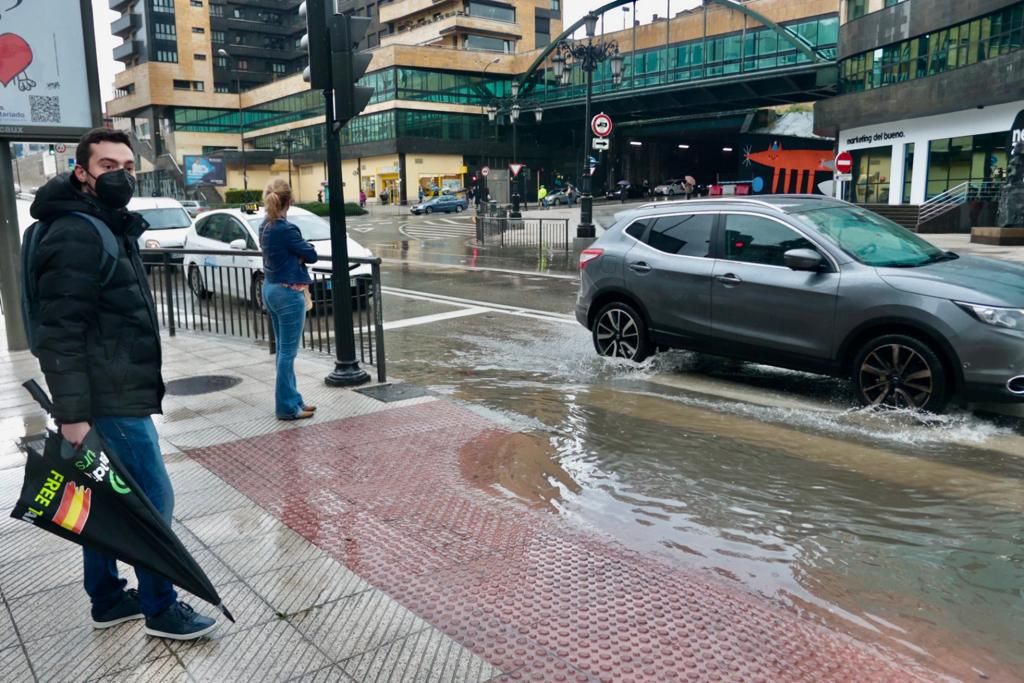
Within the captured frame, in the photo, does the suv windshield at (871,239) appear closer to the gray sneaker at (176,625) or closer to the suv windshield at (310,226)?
the gray sneaker at (176,625)

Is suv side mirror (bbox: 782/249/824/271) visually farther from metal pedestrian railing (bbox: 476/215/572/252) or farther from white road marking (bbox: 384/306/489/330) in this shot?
metal pedestrian railing (bbox: 476/215/572/252)

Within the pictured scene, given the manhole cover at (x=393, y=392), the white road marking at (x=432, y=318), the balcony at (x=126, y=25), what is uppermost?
the balcony at (x=126, y=25)

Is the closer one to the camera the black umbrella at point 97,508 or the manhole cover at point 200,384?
the black umbrella at point 97,508

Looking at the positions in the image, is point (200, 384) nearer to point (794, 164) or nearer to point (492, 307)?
point (492, 307)

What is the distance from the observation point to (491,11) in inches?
3378

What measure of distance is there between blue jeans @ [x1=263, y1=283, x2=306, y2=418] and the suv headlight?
16.5 ft

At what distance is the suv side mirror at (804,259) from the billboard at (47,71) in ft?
24.0

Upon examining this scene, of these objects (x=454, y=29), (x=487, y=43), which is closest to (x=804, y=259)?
(x=454, y=29)

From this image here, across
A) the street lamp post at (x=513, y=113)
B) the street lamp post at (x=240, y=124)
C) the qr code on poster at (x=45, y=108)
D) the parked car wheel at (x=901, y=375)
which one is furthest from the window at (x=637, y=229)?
the street lamp post at (x=240, y=124)

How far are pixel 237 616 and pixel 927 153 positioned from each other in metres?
42.2

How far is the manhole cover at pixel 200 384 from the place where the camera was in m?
7.38

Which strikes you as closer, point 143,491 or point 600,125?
point 143,491

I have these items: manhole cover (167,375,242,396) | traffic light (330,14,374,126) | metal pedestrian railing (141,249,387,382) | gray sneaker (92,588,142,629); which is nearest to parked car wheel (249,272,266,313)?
metal pedestrian railing (141,249,387,382)

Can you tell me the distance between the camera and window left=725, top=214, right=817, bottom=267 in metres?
7.00
